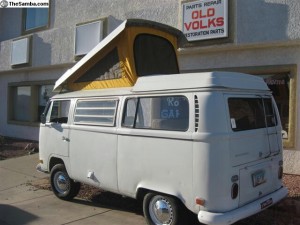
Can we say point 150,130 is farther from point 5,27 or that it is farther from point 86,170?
point 5,27

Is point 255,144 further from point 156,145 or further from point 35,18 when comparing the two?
point 35,18

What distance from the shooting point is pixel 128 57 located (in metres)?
6.73

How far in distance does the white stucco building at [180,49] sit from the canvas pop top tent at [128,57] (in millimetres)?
2146

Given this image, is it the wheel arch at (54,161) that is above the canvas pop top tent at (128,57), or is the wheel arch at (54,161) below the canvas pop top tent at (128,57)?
below

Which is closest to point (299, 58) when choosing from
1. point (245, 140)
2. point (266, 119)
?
point (266, 119)

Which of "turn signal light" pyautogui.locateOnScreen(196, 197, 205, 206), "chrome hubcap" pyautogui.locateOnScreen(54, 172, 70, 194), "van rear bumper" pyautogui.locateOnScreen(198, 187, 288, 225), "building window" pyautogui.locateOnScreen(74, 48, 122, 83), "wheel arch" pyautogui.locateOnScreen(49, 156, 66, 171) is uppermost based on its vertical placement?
"building window" pyautogui.locateOnScreen(74, 48, 122, 83)

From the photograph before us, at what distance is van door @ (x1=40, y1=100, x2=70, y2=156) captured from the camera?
7.24 metres

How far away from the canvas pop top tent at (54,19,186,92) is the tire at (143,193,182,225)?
198 centimetres

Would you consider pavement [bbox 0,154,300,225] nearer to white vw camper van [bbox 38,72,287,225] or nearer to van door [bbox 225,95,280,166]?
white vw camper van [bbox 38,72,287,225]

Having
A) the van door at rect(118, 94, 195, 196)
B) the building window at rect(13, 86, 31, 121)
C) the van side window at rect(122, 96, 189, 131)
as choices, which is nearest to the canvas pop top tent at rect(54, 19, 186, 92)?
the van side window at rect(122, 96, 189, 131)

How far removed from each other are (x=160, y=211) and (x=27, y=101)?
43.7 feet

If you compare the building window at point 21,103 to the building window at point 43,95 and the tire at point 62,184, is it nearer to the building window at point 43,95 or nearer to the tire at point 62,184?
the building window at point 43,95

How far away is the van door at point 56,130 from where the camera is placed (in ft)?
23.8

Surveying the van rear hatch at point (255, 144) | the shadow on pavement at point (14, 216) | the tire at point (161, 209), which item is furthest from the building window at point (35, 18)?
the van rear hatch at point (255, 144)
